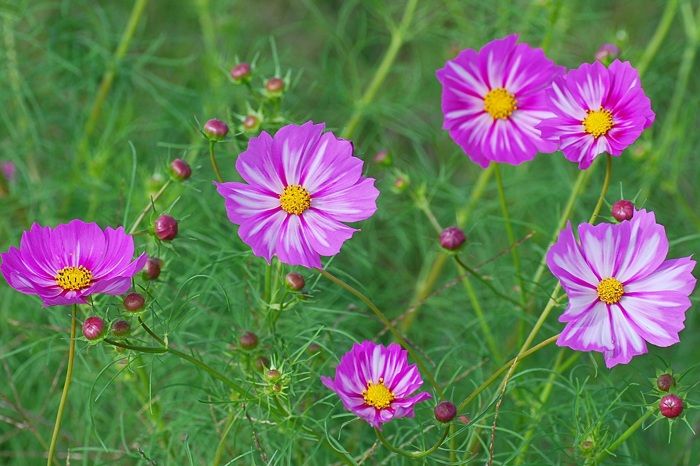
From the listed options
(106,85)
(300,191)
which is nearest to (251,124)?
(300,191)

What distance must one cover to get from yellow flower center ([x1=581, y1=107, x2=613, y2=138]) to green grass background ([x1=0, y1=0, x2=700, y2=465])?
239 millimetres

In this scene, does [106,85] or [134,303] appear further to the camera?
[106,85]

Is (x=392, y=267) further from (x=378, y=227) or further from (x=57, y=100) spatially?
(x=57, y=100)

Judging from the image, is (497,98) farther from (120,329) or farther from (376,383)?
(120,329)

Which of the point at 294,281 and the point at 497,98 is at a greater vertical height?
the point at 497,98

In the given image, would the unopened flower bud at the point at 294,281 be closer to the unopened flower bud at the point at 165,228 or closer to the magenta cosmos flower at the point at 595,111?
the unopened flower bud at the point at 165,228

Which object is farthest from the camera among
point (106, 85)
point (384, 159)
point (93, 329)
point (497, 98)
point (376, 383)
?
point (106, 85)

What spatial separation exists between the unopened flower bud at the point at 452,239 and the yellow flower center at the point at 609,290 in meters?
0.17

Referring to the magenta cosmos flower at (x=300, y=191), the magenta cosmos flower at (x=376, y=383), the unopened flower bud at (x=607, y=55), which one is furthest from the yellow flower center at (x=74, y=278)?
the unopened flower bud at (x=607, y=55)

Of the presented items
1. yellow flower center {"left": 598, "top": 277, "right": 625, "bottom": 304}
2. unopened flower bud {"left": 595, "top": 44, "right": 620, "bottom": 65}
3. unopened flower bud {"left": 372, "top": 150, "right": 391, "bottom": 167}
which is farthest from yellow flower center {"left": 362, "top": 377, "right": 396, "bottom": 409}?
unopened flower bud {"left": 595, "top": 44, "right": 620, "bottom": 65}

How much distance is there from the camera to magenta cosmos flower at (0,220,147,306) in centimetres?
104

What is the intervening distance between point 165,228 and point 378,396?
0.31 metres

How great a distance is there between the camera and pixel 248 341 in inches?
48.9

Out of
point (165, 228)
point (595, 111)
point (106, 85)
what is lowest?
point (165, 228)
